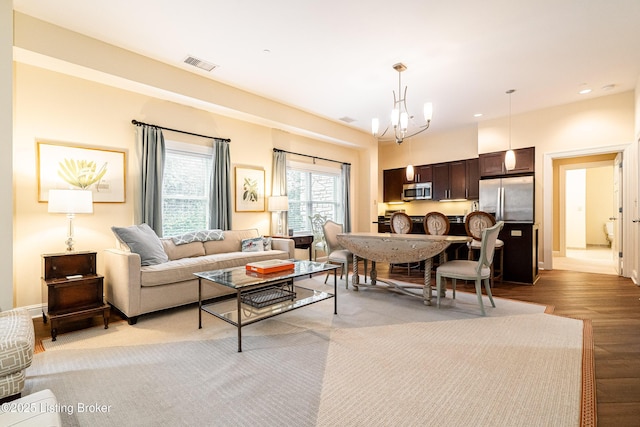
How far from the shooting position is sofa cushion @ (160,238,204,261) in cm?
373

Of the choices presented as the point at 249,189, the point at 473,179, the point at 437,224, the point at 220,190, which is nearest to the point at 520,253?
the point at 437,224

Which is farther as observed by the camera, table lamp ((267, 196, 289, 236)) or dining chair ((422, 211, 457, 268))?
table lamp ((267, 196, 289, 236))

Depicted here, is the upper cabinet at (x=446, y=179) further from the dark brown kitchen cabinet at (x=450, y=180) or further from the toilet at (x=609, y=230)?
the toilet at (x=609, y=230)

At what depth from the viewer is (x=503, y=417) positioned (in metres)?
1.51

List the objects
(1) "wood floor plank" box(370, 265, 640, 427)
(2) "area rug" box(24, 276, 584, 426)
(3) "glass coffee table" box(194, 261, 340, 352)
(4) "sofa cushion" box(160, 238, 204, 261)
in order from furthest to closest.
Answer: (4) "sofa cushion" box(160, 238, 204, 261), (3) "glass coffee table" box(194, 261, 340, 352), (1) "wood floor plank" box(370, 265, 640, 427), (2) "area rug" box(24, 276, 584, 426)

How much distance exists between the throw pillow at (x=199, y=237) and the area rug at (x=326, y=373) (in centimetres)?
118

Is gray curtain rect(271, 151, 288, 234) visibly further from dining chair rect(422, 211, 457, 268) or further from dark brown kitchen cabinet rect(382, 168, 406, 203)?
dark brown kitchen cabinet rect(382, 168, 406, 203)

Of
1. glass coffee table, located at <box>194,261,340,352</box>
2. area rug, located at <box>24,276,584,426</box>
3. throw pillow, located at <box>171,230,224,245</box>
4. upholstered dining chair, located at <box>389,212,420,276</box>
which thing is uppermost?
upholstered dining chair, located at <box>389,212,420,276</box>

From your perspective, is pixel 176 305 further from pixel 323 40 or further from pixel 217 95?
pixel 323 40

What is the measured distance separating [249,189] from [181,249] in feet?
5.23

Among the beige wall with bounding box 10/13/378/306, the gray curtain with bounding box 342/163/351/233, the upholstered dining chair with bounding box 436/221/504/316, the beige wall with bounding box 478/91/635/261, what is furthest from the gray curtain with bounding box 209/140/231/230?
the beige wall with bounding box 478/91/635/261

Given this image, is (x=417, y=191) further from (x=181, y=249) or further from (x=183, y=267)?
(x=183, y=267)

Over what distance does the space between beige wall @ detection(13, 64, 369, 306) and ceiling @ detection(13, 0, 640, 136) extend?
659 millimetres

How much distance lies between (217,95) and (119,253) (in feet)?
8.09
